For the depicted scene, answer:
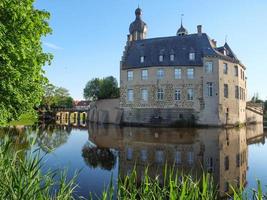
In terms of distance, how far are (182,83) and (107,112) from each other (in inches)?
490

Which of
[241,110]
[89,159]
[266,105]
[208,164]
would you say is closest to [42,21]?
[89,159]

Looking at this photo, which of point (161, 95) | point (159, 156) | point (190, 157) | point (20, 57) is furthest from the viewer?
point (161, 95)

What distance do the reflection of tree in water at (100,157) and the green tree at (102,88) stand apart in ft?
146

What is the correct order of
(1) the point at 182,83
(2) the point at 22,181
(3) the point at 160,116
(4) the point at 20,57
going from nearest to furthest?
(2) the point at 22,181
(4) the point at 20,57
(1) the point at 182,83
(3) the point at 160,116

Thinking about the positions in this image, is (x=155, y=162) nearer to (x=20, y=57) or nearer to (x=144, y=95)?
(x=20, y=57)

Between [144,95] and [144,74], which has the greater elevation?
[144,74]

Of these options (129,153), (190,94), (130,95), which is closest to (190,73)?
(190,94)

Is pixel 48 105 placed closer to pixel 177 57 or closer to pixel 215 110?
pixel 177 57

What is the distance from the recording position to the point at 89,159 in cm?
1382

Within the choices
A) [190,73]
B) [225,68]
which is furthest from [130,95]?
[225,68]

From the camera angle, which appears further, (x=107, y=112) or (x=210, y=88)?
(x=107, y=112)

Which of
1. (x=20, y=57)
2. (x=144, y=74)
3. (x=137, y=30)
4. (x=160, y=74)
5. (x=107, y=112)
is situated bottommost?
(x=107, y=112)

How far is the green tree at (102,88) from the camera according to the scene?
61731 millimetres

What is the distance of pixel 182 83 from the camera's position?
37125mm
